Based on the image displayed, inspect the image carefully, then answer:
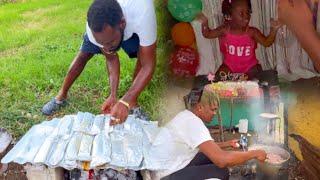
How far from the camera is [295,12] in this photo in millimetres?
1925

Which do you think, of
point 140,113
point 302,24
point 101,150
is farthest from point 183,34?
point 302,24

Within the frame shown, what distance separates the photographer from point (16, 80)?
360 cm

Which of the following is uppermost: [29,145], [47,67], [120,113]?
[47,67]

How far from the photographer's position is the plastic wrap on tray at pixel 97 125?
2.46m

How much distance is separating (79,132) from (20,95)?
1.14 meters

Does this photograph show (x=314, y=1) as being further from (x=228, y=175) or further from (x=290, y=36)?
(x=290, y=36)

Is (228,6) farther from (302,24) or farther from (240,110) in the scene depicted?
(302,24)

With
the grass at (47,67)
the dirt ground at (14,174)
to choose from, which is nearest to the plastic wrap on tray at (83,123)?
the dirt ground at (14,174)

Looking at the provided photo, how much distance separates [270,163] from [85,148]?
0.79 m

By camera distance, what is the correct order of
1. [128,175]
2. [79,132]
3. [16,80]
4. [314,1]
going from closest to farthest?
[314,1]
[128,175]
[79,132]
[16,80]

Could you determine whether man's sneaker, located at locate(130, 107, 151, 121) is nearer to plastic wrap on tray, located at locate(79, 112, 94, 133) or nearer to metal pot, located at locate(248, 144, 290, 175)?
plastic wrap on tray, located at locate(79, 112, 94, 133)

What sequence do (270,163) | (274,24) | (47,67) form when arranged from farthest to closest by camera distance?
(47,67)
(274,24)
(270,163)

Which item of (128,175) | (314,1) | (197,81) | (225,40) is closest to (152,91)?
(197,81)

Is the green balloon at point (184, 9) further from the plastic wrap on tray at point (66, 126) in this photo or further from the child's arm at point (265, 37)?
the plastic wrap on tray at point (66, 126)
